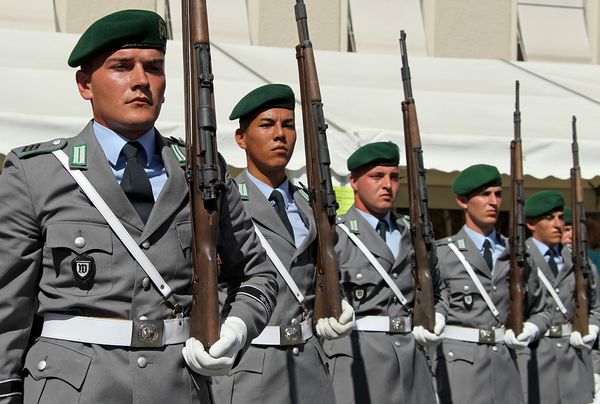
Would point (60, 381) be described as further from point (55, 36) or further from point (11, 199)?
point (55, 36)

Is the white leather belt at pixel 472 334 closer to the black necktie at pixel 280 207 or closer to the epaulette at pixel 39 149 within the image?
the black necktie at pixel 280 207

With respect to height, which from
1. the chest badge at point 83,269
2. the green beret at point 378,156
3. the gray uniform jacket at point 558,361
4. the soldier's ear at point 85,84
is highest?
the green beret at point 378,156

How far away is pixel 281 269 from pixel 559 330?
449 cm

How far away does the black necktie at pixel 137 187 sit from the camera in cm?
330

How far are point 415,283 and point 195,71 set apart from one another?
3264mm

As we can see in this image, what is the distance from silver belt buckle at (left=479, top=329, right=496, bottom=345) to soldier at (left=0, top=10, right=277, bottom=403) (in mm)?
4173

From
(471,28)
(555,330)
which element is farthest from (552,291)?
(471,28)

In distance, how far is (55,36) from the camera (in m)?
9.34

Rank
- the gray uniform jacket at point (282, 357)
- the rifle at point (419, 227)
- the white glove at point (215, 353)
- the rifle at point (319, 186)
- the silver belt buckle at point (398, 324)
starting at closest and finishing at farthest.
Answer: the white glove at point (215, 353) → the gray uniform jacket at point (282, 357) → the rifle at point (319, 186) → the silver belt buckle at point (398, 324) → the rifle at point (419, 227)

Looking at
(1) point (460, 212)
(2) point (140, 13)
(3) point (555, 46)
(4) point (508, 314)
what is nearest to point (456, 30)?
(3) point (555, 46)

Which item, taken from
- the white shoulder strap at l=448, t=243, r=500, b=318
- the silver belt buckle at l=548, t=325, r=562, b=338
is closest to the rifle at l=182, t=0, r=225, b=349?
the white shoulder strap at l=448, t=243, r=500, b=318

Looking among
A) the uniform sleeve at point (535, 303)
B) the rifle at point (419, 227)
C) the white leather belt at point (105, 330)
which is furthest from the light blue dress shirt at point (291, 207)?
the uniform sleeve at point (535, 303)

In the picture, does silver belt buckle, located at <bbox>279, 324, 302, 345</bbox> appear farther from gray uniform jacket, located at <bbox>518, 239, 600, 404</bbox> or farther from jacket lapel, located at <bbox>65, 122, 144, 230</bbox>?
gray uniform jacket, located at <bbox>518, 239, 600, 404</bbox>

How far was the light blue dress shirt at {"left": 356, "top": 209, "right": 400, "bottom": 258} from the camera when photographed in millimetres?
6422
